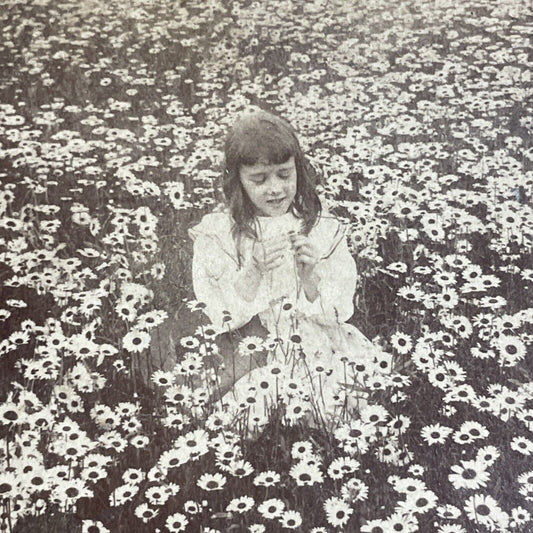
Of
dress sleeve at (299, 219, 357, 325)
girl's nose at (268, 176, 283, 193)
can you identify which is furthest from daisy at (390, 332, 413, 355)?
girl's nose at (268, 176, 283, 193)

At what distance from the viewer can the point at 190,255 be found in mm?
2008

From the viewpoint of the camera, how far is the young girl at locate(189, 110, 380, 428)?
183 cm

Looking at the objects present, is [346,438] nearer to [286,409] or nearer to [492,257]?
[286,409]

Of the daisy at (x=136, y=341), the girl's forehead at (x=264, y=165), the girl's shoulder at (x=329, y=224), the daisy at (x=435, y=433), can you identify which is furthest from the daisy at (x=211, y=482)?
the girl's forehead at (x=264, y=165)

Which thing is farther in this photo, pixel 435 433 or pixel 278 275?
pixel 278 275

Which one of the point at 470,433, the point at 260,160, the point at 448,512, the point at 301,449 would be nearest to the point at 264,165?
the point at 260,160

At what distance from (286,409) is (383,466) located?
244 mm

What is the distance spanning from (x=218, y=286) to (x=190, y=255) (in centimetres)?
12

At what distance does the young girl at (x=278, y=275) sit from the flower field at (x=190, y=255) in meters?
0.03

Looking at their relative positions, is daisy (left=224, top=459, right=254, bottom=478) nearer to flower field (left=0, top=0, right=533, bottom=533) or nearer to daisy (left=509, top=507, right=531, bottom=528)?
flower field (left=0, top=0, right=533, bottom=533)

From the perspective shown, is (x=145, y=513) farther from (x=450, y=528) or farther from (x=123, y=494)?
(x=450, y=528)

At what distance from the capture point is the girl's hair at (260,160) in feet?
6.61

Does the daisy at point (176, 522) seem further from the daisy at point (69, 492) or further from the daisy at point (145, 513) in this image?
the daisy at point (69, 492)

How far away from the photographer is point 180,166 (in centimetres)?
215
